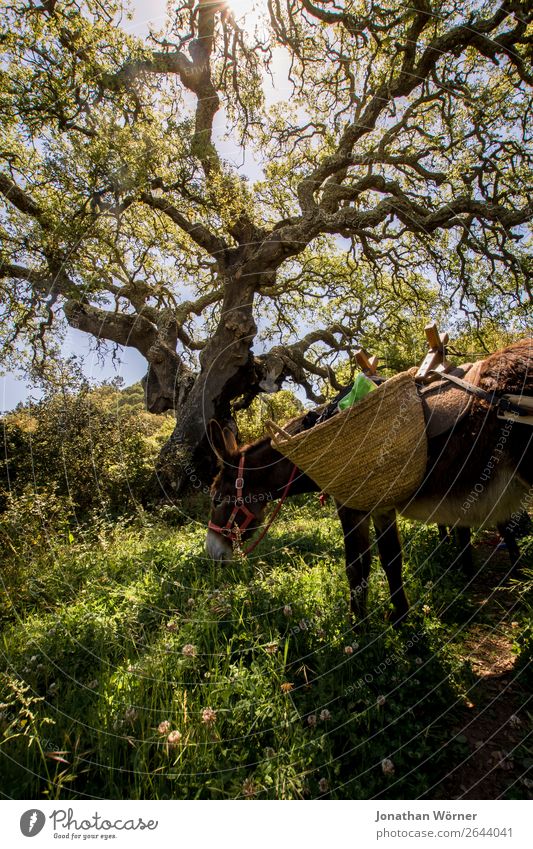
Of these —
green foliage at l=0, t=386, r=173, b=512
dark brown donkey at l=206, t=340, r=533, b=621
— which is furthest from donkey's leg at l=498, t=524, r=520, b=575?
green foliage at l=0, t=386, r=173, b=512

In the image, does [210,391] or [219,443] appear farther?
[210,391]

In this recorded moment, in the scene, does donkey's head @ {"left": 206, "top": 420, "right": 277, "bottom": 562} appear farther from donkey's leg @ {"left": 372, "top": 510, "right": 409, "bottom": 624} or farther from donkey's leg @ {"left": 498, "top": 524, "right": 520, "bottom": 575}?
donkey's leg @ {"left": 498, "top": 524, "right": 520, "bottom": 575}

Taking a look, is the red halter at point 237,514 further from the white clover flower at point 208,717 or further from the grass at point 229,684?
the white clover flower at point 208,717

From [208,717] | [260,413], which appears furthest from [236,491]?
[260,413]

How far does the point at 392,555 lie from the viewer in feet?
11.1

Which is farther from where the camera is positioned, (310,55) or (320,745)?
Answer: (310,55)

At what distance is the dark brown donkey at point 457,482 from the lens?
279 centimetres

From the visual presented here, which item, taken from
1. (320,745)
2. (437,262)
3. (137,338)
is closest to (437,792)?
(320,745)

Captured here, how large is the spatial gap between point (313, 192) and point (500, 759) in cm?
1115

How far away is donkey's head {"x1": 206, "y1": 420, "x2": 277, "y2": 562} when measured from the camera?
3.77m

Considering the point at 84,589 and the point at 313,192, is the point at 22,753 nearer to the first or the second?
the point at 84,589

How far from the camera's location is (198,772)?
1952mm

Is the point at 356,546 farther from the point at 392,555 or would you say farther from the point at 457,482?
the point at 457,482

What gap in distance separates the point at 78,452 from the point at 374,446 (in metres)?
7.48
